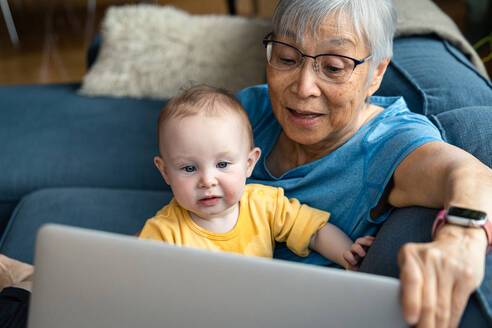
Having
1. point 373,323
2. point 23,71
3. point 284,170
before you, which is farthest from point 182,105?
point 23,71

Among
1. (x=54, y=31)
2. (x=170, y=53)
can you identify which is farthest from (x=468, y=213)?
(x=54, y=31)

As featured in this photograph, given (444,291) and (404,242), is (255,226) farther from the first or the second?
(444,291)

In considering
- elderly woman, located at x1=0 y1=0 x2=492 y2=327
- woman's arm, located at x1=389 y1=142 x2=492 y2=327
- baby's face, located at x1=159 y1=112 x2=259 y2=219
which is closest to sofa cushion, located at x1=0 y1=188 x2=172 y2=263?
elderly woman, located at x1=0 y1=0 x2=492 y2=327

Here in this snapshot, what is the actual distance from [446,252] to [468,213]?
114 mm

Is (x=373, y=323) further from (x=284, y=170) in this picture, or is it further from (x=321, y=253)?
(x=284, y=170)

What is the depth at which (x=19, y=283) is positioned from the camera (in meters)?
1.36

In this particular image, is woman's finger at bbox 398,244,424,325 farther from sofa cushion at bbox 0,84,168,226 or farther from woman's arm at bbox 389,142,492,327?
sofa cushion at bbox 0,84,168,226

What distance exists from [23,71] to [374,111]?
393 cm

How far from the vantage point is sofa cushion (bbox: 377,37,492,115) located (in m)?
1.50

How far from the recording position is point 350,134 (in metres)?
1.37

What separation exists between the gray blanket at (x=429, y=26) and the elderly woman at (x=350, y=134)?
1.76 ft

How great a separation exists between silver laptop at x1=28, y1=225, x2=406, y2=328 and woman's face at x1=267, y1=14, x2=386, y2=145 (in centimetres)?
67

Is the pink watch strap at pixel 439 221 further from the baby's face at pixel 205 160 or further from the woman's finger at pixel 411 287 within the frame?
the baby's face at pixel 205 160

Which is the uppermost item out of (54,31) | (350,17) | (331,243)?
(350,17)
